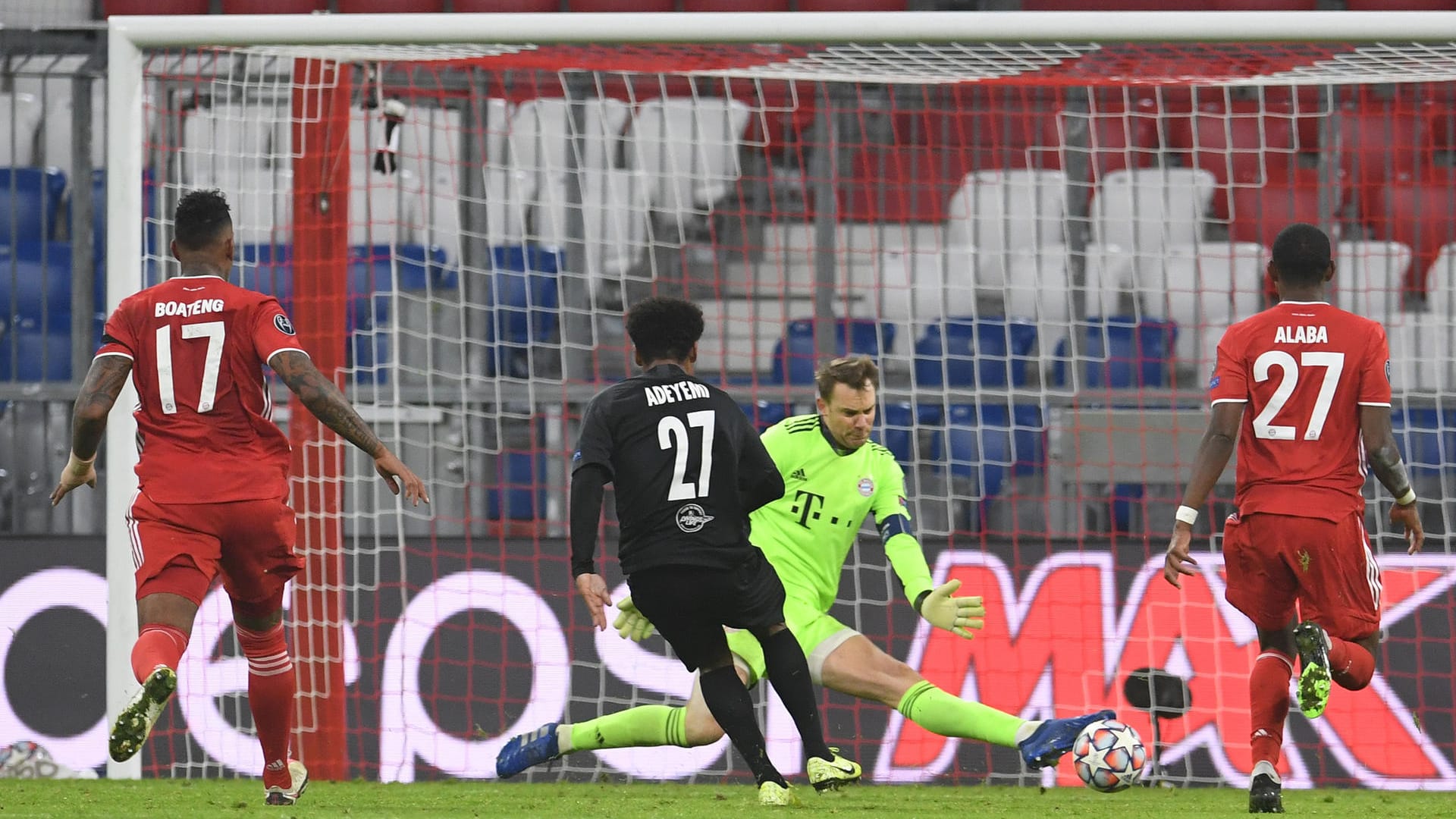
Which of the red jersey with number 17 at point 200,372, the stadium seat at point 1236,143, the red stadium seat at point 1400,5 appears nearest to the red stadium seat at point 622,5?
the stadium seat at point 1236,143

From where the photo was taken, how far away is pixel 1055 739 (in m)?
5.36

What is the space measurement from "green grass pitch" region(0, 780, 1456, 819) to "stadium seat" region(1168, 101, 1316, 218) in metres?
3.39

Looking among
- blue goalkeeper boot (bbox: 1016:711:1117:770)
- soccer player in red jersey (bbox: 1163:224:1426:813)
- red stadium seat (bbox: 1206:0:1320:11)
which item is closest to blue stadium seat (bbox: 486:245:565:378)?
blue goalkeeper boot (bbox: 1016:711:1117:770)

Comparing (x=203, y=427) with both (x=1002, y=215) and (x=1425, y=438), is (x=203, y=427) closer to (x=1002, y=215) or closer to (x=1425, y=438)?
(x=1002, y=215)

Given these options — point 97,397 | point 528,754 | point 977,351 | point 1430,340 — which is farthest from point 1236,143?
point 97,397

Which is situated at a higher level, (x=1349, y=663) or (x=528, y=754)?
(x=1349, y=663)

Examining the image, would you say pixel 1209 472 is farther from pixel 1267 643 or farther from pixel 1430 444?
pixel 1430 444

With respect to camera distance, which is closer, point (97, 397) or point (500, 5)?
point (97, 397)

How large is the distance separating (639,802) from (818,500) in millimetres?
1203

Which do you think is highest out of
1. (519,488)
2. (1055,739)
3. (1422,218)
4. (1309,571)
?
(1422,218)

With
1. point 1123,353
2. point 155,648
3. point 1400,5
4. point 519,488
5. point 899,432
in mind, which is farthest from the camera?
point 1400,5

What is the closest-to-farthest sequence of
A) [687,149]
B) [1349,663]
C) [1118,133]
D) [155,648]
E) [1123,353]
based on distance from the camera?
[155,648] < [1349,663] < [1123,353] < [687,149] < [1118,133]

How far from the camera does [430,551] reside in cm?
752

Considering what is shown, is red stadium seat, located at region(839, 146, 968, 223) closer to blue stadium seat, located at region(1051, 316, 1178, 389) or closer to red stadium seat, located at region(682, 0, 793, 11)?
blue stadium seat, located at region(1051, 316, 1178, 389)
